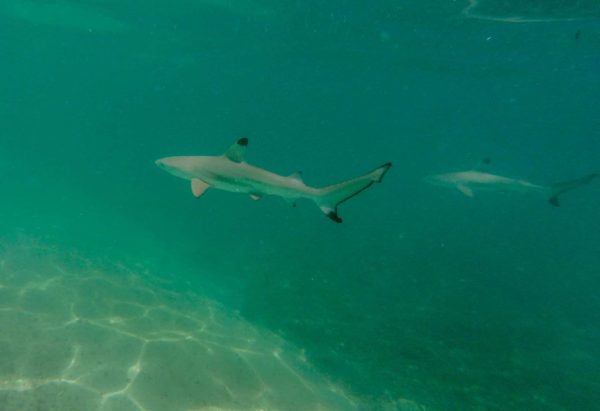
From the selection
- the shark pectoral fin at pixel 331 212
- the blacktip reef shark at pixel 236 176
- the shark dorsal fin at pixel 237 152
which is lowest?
the shark pectoral fin at pixel 331 212

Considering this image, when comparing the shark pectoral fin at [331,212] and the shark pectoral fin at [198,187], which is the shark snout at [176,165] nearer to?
the shark pectoral fin at [198,187]

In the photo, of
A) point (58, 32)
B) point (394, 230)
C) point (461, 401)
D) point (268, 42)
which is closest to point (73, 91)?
point (58, 32)

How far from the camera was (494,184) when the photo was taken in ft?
55.6

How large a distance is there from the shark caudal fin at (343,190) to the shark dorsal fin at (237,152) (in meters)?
1.66

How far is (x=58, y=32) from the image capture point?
144ft

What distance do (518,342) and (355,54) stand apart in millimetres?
30891

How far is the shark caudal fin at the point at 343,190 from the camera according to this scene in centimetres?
464

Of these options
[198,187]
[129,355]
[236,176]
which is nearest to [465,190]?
[236,176]

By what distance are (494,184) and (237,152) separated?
14078 mm

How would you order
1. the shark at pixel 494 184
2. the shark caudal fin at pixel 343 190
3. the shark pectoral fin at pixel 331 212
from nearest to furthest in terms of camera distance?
the shark caudal fin at pixel 343 190 < the shark pectoral fin at pixel 331 212 < the shark at pixel 494 184

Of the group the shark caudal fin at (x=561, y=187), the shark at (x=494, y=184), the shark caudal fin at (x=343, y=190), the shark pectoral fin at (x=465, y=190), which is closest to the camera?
the shark caudal fin at (x=343, y=190)

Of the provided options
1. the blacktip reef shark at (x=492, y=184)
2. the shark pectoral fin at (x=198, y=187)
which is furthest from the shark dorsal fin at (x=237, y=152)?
the blacktip reef shark at (x=492, y=184)

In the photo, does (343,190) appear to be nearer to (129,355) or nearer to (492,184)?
(129,355)

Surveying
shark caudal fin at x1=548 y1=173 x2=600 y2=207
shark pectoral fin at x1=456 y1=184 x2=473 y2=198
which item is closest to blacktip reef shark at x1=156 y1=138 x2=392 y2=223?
shark pectoral fin at x1=456 y1=184 x2=473 y2=198
